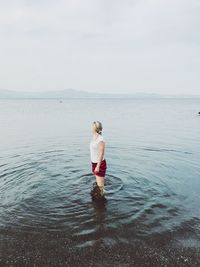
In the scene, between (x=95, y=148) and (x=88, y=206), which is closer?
(x=88, y=206)

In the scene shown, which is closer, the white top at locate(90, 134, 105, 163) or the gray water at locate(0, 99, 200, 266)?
the gray water at locate(0, 99, 200, 266)

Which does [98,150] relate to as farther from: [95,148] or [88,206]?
[88,206]

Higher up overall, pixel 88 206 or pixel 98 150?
pixel 98 150

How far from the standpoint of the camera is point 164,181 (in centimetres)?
1421

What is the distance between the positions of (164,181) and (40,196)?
603 centimetres

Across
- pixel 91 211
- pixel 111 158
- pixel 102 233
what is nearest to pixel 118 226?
pixel 102 233

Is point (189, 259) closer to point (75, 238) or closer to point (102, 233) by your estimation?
point (102, 233)

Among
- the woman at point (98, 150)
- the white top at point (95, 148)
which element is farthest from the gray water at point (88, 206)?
the white top at point (95, 148)

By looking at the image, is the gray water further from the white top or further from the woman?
the white top

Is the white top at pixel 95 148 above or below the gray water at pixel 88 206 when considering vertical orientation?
above

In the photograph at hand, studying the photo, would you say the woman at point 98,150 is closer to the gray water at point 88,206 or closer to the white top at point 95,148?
the white top at point 95,148

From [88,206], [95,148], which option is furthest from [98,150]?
[88,206]

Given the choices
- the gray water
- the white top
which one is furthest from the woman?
the gray water

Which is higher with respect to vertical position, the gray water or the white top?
the white top
